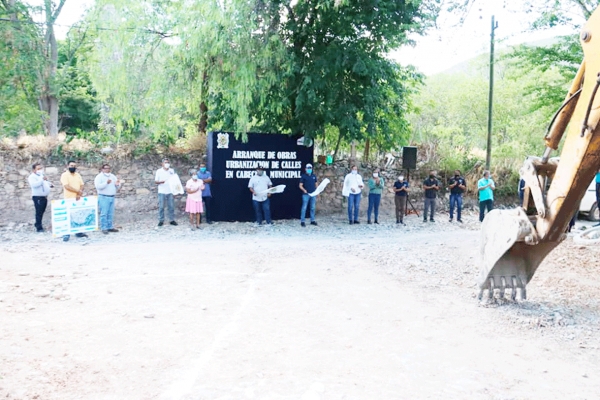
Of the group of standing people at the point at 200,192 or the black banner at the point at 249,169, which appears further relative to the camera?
the black banner at the point at 249,169

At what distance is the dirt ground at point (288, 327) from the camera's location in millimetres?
4176

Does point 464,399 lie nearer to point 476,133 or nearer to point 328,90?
point 328,90

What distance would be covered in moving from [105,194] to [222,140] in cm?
351

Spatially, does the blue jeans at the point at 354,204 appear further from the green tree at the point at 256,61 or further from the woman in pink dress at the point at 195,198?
the woman in pink dress at the point at 195,198

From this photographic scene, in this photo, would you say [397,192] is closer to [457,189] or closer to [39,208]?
[457,189]

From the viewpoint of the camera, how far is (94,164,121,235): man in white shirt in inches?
493

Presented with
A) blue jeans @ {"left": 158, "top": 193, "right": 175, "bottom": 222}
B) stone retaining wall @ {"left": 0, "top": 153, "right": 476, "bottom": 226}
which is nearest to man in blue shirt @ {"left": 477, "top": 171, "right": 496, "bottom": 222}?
stone retaining wall @ {"left": 0, "top": 153, "right": 476, "bottom": 226}

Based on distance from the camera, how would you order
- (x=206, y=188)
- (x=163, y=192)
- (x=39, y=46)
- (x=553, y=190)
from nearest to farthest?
(x=553, y=190), (x=163, y=192), (x=206, y=188), (x=39, y=46)

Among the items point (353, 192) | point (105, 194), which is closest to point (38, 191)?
point (105, 194)

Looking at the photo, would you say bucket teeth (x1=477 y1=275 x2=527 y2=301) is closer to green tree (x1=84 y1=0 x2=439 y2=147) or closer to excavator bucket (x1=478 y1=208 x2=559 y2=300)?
excavator bucket (x1=478 y1=208 x2=559 y2=300)

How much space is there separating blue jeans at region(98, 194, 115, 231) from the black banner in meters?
2.84

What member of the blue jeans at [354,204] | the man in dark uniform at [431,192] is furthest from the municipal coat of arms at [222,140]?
the man in dark uniform at [431,192]

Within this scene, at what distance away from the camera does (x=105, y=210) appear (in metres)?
12.7

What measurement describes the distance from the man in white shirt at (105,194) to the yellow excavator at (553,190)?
29.7 feet
